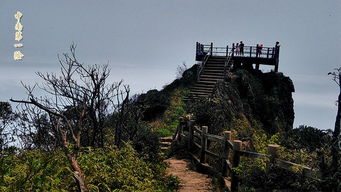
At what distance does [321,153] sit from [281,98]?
28.6 metres

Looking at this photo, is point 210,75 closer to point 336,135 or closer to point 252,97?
point 252,97

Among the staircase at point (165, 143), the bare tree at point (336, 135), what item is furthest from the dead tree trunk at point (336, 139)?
the staircase at point (165, 143)

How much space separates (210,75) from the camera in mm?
29016

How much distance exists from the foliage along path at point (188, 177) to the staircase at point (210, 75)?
12.7 meters

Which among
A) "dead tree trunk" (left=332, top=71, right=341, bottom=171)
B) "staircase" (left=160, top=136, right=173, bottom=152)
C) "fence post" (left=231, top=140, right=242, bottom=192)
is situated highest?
"dead tree trunk" (left=332, top=71, right=341, bottom=171)

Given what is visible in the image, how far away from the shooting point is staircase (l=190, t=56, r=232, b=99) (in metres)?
26.6

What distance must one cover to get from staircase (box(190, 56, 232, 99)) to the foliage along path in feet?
41.7

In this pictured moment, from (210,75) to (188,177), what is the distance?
61.3 ft

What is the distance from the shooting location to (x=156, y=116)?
26516 mm

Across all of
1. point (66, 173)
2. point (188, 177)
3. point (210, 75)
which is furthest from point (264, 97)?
point (66, 173)

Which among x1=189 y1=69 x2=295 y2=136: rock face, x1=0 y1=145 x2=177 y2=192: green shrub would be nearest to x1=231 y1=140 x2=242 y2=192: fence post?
x1=0 y1=145 x2=177 y2=192: green shrub

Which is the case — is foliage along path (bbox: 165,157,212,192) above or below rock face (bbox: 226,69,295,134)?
below

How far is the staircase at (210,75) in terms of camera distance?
26650 mm

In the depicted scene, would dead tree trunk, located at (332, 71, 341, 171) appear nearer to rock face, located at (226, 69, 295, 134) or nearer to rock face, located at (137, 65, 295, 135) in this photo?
rock face, located at (137, 65, 295, 135)
